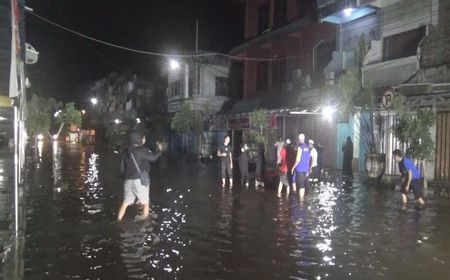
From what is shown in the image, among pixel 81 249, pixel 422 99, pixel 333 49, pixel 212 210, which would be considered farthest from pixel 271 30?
pixel 81 249

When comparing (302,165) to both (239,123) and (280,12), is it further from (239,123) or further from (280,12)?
(280,12)

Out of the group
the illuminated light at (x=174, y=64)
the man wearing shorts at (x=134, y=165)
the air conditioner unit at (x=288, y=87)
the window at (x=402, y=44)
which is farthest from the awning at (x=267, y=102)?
the man wearing shorts at (x=134, y=165)

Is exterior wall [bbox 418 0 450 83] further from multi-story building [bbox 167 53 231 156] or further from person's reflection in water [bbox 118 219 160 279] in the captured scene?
multi-story building [bbox 167 53 231 156]

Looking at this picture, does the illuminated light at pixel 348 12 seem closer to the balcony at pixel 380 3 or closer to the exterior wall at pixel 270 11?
the balcony at pixel 380 3

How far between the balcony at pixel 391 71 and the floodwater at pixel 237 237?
6.84 metres

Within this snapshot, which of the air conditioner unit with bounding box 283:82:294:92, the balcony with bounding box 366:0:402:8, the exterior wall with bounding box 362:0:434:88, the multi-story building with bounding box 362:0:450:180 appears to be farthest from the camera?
the air conditioner unit with bounding box 283:82:294:92

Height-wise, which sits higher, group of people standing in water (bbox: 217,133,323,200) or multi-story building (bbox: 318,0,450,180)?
multi-story building (bbox: 318,0,450,180)

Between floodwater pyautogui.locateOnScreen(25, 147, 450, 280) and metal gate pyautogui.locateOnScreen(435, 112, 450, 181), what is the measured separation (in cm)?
380

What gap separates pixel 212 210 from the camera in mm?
11352

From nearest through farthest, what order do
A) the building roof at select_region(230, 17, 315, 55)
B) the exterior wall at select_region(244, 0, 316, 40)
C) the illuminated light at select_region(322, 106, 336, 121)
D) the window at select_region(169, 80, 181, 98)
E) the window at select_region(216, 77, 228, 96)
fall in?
1. the illuminated light at select_region(322, 106, 336, 121)
2. the building roof at select_region(230, 17, 315, 55)
3. the exterior wall at select_region(244, 0, 316, 40)
4. the window at select_region(216, 77, 228, 96)
5. the window at select_region(169, 80, 181, 98)

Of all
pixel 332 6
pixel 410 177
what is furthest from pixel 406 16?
pixel 410 177

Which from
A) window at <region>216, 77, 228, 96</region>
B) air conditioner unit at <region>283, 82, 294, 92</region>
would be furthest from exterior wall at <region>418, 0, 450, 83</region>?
window at <region>216, 77, 228, 96</region>

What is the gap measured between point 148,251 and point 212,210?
3969mm

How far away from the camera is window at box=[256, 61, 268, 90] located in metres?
31.0
